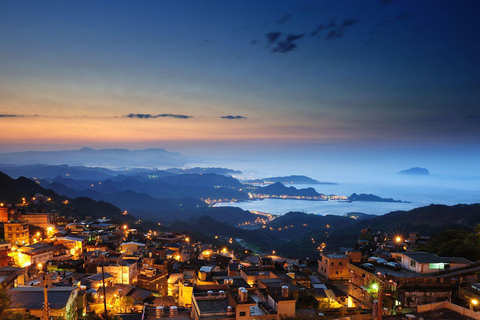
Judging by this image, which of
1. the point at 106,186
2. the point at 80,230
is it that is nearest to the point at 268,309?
the point at 80,230

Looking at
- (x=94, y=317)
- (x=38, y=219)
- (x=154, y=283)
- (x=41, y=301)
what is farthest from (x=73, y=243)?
(x=41, y=301)

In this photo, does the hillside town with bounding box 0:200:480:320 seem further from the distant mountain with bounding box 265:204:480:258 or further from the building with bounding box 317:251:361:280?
the distant mountain with bounding box 265:204:480:258

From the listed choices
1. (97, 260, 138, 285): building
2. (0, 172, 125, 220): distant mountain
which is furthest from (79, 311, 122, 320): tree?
(0, 172, 125, 220): distant mountain

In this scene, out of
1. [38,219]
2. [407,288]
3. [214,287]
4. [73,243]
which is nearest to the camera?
[407,288]

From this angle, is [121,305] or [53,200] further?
[53,200]

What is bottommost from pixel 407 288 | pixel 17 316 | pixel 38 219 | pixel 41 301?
pixel 407 288

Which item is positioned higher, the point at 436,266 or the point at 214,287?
the point at 436,266

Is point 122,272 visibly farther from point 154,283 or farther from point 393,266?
point 393,266

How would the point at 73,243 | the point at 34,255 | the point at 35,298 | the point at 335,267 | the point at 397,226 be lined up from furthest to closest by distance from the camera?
the point at 397,226
the point at 73,243
the point at 335,267
the point at 34,255
the point at 35,298

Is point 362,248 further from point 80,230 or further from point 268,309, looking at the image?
point 80,230

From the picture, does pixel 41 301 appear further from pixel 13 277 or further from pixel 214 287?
pixel 214 287
